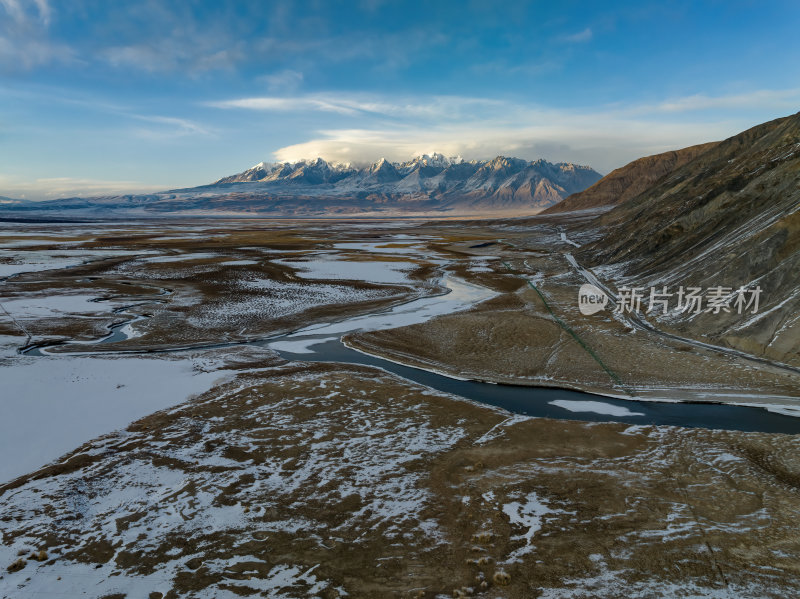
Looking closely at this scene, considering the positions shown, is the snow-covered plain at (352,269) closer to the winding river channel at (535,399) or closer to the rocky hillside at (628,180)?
the winding river channel at (535,399)

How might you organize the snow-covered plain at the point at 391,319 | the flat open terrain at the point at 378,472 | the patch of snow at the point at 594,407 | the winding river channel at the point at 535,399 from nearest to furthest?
the flat open terrain at the point at 378,472 < the winding river channel at the point at 535,399 < the patch of snow at the point at 594,407 < the snow-covered plain at the point at 391,319

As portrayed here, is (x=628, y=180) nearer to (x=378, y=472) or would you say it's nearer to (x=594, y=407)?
Result: (x=594, y=407)

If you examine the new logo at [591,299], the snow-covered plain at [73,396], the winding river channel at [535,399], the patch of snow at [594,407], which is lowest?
the patch of snow at [594,407]

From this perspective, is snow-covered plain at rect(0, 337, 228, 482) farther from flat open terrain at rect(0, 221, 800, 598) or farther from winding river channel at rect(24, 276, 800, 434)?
winding river channel at rect(24, 276, 800, 434)

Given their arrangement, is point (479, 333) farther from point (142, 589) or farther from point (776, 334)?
point (142, 589)

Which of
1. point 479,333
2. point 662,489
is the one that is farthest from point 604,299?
point 662,489

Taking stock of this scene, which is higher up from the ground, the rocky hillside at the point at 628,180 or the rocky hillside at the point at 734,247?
the rocky hillside at the point at 628,180

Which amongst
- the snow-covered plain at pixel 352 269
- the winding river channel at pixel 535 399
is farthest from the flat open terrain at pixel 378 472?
the snow-covered plain at pixel 352 269

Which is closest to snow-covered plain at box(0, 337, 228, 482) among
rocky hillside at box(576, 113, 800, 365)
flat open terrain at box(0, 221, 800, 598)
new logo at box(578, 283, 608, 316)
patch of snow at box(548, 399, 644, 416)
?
flat open terrain at box(0, 221, 800, 598)
